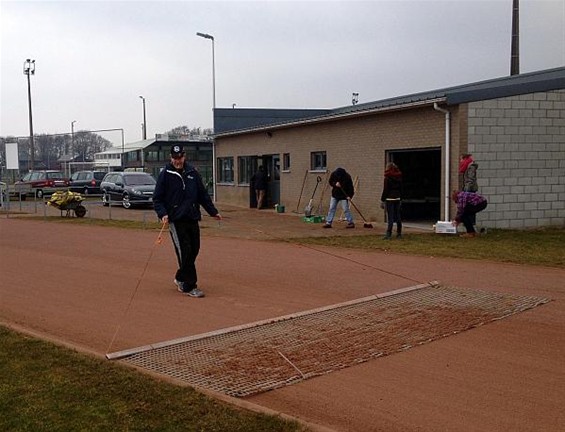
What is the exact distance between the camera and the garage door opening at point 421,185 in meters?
20.1

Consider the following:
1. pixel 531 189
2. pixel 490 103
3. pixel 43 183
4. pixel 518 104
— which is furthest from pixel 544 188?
pixel 43 183

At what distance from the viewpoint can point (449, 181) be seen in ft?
53.3

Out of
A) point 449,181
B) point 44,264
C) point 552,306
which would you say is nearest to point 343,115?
point 449,181

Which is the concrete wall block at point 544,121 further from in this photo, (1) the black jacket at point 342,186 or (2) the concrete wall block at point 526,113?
(1) the black jacket at point 342,186

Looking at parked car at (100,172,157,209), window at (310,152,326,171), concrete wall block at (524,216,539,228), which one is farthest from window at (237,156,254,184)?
concrete wall block at (524,216,539,228)

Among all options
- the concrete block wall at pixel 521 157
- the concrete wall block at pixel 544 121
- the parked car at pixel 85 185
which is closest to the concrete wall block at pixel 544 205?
the concrete block wall at pixel 521 157

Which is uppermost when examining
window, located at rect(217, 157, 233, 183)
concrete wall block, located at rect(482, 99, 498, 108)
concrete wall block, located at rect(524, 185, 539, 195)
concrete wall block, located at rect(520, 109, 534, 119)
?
concrete wall block, located at rect(482, 99, 498, 108)

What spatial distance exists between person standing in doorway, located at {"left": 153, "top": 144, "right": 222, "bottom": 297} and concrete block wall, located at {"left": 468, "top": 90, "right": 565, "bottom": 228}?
29.8 ft

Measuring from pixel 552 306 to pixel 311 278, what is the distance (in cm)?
343

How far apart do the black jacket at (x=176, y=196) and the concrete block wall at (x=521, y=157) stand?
29.7 ft

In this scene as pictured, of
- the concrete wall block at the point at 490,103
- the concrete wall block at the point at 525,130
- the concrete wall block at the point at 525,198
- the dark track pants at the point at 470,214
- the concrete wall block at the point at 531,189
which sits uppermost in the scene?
the concrete wall block at the point at 490,103

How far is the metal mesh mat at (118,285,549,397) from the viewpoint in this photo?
215 inches

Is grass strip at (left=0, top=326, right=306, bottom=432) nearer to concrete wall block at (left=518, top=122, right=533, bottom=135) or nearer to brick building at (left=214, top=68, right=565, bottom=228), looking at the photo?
brick building at (left=214, top=68, right=565, bottom=228)

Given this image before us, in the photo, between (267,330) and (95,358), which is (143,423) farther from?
(267,330)
